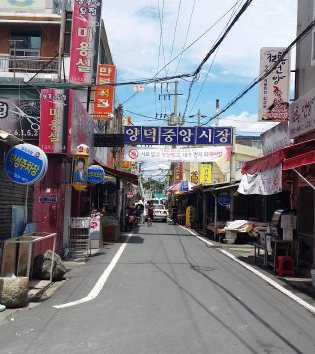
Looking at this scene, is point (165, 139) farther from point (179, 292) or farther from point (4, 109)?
point (179, 292)

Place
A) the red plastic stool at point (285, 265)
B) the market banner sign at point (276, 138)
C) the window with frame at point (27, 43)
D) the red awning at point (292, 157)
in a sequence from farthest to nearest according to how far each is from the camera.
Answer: the window with frame at point (27, 43)
the market banner sign at point (276, 138)
the red plastic stool at point (285, 265)
the red awning at point (292, 157)

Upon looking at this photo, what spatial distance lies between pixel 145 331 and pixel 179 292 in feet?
10.3

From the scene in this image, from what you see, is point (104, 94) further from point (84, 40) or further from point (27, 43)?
point (84, 40)

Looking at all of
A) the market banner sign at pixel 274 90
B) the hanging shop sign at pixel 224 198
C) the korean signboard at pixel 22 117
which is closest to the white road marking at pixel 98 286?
the korean signboard at pixel 22 117

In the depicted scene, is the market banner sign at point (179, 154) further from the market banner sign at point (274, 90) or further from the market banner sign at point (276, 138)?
the market banner sign at point (274, 90)

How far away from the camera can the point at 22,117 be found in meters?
14.9

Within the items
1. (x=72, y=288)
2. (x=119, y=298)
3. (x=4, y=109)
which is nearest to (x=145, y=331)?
(x=119, y=298)

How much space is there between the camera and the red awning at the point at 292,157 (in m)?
10.1

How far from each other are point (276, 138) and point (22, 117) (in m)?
8.62

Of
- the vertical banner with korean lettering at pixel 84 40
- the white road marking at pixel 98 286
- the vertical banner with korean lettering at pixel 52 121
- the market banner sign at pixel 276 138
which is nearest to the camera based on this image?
the white road marking at pixel 98 286

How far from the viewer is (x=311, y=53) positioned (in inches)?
558

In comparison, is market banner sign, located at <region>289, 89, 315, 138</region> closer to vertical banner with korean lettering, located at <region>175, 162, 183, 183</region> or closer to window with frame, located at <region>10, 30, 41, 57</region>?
window with frame, located at <region>10, 30, 41, 57</region>

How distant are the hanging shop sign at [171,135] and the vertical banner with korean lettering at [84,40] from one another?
535 centimetres

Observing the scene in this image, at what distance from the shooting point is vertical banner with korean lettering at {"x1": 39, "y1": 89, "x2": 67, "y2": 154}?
1472 cm
